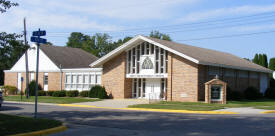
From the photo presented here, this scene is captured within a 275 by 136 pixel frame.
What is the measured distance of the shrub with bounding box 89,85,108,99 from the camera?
112 feet

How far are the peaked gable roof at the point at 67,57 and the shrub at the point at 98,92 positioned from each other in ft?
27.0

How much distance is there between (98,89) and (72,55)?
14.3 m

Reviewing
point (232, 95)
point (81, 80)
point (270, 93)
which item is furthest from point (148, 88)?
point (270, 93)

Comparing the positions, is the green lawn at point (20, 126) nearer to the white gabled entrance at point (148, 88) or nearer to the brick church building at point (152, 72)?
the brick church building at point (152, 72)

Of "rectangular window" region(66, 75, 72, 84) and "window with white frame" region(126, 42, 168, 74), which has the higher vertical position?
"window with white frame" region(126, 42, 168, 74)

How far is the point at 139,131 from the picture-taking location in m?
12.1

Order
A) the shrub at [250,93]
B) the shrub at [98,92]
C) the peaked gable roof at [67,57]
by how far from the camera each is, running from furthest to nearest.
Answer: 1. the peaked gable roof at [67,57]
2. the shrub at [250,93]
3. the shrub at [98,92]

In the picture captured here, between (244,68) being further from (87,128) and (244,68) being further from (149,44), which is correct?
(87,128)

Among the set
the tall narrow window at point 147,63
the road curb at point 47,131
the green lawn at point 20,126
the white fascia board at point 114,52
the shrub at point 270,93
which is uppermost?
the white fascia board at point 114,52

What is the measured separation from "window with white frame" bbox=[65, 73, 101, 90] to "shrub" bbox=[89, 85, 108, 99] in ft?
6.29

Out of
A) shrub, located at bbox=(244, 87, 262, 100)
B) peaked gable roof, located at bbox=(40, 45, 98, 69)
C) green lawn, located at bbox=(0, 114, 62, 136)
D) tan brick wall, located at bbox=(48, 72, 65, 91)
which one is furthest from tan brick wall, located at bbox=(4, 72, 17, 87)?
green lawn, located at bbox=(0, 114, 62, 136)

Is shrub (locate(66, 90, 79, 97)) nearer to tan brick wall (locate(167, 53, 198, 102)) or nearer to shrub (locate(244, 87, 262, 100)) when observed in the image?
tan brick wall (locate(167, 53, 198, 102))

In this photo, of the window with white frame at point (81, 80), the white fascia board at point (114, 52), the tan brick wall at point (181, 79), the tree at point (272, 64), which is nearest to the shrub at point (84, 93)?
the window with white frame at point (81, 80)

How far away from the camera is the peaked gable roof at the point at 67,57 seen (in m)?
42.5
